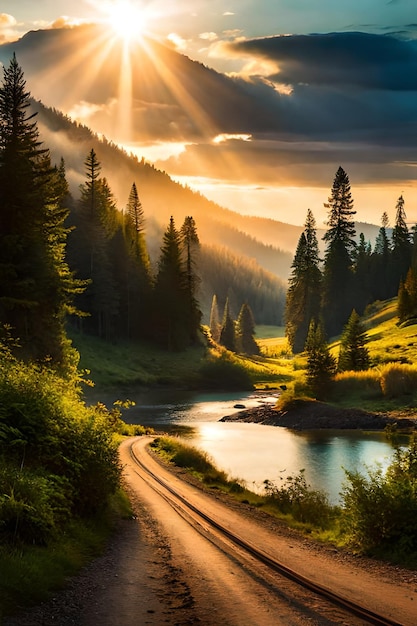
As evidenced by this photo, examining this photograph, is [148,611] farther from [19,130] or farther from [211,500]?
[19,130]

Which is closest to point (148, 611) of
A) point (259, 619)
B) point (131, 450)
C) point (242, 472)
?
point (259, 619)

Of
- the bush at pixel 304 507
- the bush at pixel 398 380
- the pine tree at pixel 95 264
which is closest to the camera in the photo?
the bush at pixel 304 507

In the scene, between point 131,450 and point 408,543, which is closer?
point 408,543

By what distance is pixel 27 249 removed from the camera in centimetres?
3903

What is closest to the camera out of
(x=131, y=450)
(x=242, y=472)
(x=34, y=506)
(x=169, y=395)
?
(x=34, y=506)

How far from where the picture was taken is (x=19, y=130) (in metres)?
41.0

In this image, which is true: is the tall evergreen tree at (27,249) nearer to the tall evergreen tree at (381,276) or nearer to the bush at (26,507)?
the bush at (26,507)

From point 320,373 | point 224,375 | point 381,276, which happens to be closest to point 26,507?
point 320,373

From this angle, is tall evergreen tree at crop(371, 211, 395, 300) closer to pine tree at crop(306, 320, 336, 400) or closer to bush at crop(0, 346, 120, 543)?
pine tree at crop(306, 320, 336, 400)

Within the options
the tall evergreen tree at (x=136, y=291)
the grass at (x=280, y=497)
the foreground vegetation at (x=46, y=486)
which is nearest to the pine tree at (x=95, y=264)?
the tall evergreen tree at (x=136, y=291)

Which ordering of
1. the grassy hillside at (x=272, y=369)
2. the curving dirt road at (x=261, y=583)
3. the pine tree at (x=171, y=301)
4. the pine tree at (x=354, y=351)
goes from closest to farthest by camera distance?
the curving dirt road at (x=261, y=583) → the grassy hillside at (x=272, y=369) → the pine tree at (x=354, y=351) → the pine tree at (x=171, y=301)

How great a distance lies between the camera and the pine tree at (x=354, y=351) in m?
71.1

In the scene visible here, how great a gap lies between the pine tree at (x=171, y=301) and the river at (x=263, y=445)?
28.2m

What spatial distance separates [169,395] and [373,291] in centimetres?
5885
